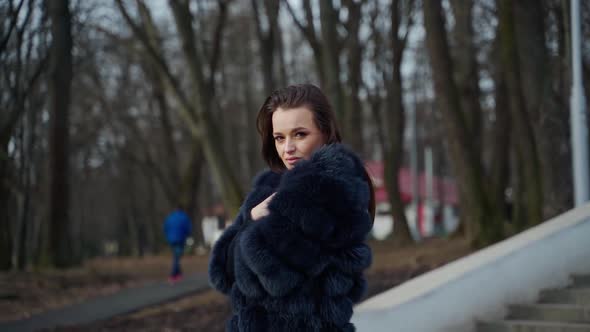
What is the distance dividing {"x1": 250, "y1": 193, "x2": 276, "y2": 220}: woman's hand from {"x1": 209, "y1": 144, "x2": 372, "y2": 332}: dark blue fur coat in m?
0.03

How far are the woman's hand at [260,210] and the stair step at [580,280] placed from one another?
18.2 feet

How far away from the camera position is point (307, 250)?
260cm

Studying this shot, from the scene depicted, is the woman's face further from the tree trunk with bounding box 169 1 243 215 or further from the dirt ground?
the tree trunk with bounding box 169 1 243 215

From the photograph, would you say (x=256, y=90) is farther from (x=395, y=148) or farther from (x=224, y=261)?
(x=224, y=261)

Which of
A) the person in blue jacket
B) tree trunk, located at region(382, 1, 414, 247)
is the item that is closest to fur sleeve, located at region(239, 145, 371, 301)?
the person in blue jacket

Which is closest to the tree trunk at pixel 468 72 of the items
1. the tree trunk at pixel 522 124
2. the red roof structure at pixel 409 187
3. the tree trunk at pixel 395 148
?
the tree trunk at pixel 395 148

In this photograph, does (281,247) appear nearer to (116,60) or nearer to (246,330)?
(246,330)

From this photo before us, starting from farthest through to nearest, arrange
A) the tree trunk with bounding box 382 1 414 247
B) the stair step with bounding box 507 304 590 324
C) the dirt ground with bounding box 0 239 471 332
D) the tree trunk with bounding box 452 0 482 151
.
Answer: the tree trunk with bounding box 382 1 414 247, the tree trunk with bounding box 452 0 482 151, the dirt ground with bounding box 0 239 471 332, the stair step with bounding box 507 304 590 324

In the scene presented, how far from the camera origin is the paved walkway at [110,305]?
1005 cm

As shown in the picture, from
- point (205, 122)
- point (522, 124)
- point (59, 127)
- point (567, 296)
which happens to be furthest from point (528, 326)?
point (59, 127)

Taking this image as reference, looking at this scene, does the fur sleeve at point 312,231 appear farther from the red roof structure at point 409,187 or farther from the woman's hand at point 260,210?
the red roof structure at point 409,187

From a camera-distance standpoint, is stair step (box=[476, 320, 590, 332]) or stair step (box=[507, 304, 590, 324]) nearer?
stair step (box=[476, 320, 590, 332])

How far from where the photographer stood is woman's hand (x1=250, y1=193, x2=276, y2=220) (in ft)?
8.84

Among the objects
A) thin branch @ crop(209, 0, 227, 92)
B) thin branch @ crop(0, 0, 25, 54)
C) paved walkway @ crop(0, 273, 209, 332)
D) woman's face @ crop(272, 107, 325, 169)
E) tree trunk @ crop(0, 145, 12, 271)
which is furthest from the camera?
thin branch @ crop(209, 0, 227, 92)
